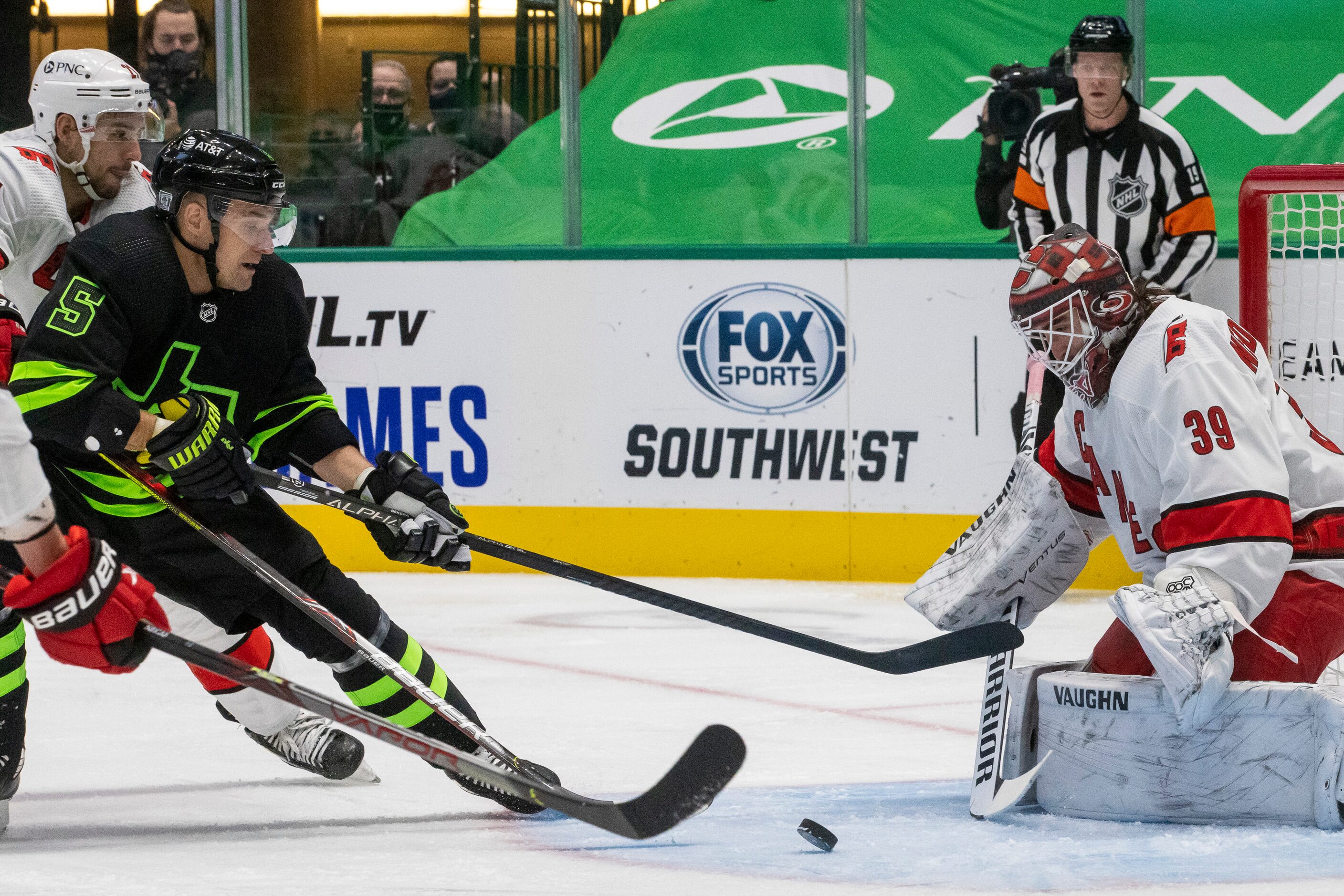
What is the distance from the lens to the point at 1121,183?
470 centimetres

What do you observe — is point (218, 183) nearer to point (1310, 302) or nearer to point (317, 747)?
point (317, 747)

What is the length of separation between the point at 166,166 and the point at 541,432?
2855mm

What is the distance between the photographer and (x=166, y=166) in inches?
109

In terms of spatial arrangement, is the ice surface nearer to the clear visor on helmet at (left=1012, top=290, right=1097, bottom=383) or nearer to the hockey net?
the clear visor on helmet at (left=1012, top=290, right=1097, bottom=383)

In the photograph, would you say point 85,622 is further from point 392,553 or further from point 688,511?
point 688,511

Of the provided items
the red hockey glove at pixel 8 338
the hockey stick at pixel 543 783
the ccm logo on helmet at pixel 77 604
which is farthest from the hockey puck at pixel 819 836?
the red hockey glove at pixel 8 338

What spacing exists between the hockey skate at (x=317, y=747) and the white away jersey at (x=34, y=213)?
0.83 meters

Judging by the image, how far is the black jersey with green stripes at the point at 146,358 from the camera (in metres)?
2.65

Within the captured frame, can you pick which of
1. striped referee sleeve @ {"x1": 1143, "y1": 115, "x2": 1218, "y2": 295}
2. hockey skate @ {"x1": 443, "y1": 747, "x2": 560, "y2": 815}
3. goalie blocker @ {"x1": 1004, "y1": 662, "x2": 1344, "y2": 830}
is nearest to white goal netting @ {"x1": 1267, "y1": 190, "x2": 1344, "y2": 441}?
striped referee sleeve @ {"x1": 1143, "y1": 115, "x2": 1218, "y2": 295}

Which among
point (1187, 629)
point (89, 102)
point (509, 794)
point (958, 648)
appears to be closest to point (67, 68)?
point (89, 102)

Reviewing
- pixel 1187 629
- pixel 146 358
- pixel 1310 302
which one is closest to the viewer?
pixel 1187 629

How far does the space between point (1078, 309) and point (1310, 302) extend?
165 centimetres

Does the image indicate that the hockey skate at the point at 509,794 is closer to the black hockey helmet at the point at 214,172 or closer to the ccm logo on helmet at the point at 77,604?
the ccm logo on helmet at the point at 77,604

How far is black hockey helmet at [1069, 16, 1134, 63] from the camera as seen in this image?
4.56 m
